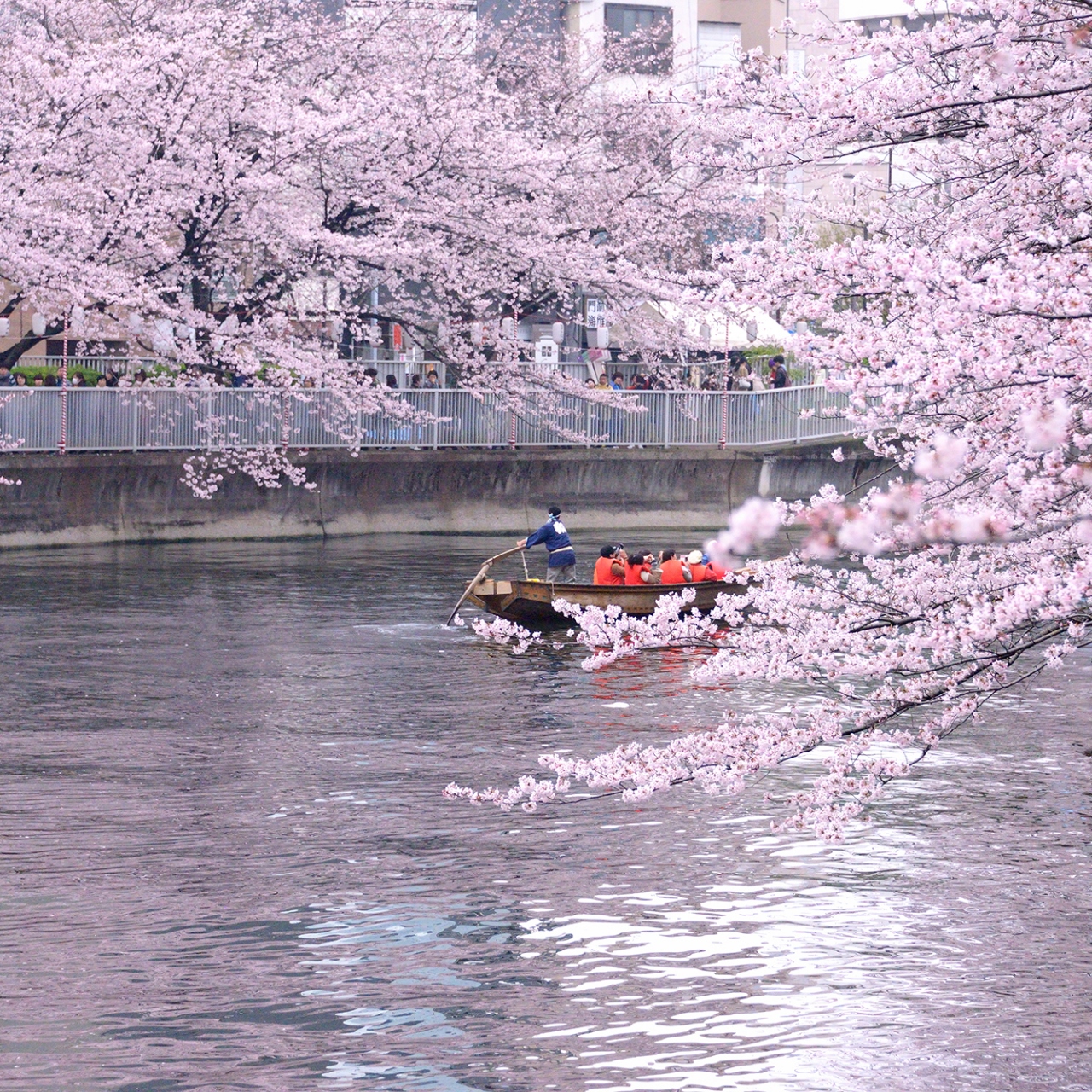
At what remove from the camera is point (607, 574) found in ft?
89.5

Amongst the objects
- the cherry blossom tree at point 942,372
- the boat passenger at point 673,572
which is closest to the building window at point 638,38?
the boat passenger at point 673,572

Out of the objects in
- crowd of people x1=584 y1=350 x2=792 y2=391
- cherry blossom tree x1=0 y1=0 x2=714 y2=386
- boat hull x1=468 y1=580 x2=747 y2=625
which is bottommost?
boat hull x1=468 y1=580 x2=747 y2=625

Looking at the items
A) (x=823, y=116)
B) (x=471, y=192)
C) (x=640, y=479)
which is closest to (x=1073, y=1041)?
(x=823, y=116)

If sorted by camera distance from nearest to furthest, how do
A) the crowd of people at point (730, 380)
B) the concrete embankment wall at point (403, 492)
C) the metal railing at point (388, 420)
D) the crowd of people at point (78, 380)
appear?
the concrete embankment wall at point (403, 492)
the metal railing at point (388, 420)
the crowd of people at point (78, 380)
the crowd of people at point (730, 380)

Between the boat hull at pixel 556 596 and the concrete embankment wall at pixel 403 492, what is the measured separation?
29.2ft

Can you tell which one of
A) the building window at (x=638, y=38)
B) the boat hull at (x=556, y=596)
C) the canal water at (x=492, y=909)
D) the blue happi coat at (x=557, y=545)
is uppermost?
the building window at (x=638, y=38)

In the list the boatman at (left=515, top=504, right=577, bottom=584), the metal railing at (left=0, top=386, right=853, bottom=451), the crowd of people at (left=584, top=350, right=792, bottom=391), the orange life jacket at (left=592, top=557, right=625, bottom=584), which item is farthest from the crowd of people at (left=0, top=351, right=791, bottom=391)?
the orange life jacket at (left=592, top=557, right=625, bottom=584)

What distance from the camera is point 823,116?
1071 cm

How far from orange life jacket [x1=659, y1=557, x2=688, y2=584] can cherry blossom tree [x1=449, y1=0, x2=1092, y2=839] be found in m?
14.7

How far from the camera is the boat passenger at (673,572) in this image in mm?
26969

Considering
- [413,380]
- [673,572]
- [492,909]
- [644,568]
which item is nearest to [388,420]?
[413,380]

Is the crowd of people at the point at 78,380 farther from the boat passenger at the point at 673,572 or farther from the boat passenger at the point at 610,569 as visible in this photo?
the boat passenger at the point at 673,572

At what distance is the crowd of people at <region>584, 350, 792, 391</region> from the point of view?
4616 centimetres

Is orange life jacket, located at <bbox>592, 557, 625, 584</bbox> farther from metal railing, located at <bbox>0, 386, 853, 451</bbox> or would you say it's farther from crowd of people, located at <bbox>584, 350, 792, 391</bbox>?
crowd of people, located at <bbox>584, 350, 792, 391</bbox>
